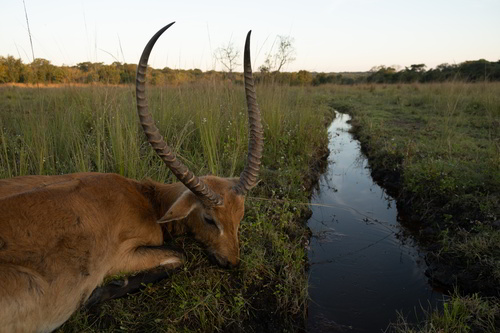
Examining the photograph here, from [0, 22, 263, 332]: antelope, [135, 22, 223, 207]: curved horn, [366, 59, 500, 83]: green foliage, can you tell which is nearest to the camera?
[135, 22, 223, 207]: curved horn

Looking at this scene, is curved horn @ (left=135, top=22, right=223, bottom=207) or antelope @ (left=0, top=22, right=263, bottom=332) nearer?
curved horn @ (left=135, top=22, right=223, bottom=207)

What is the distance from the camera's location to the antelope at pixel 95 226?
2.60 meters

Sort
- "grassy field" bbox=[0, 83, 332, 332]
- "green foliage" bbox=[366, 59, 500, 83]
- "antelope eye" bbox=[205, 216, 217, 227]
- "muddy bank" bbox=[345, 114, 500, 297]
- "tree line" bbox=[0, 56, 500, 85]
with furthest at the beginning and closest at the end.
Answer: "green foliage" bbox=[366, 59, 500, 83], "tree line" bbox=[0, 56, 500, 85], "muddy bank" bbox=[345, 114, 500, 297], "antelope eye" bbox=[205, 216, 217, 227], "grassy field" bbox=[0, 83, 332, 332]

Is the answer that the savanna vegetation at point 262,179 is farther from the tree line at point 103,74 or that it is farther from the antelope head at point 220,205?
the antelope head at point 220,205

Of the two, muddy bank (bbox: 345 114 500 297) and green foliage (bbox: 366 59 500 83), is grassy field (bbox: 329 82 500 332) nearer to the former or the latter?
muddy bank (bbox: 345 114 500 297)

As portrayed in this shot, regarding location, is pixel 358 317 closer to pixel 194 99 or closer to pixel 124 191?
pixel 124 191

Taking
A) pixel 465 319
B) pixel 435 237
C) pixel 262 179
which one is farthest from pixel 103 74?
pixel 465 319

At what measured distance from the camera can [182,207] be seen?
332cm

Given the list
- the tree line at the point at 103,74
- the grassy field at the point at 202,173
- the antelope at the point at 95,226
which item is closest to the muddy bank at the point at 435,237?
the grassy field at the point at 202,173

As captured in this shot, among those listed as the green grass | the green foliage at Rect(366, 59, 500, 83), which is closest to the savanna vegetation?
the green grass

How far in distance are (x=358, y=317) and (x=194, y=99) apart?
564cm

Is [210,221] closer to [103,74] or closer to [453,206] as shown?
[453,206]

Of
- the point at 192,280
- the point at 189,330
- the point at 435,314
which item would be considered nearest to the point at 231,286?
the point at 192,280

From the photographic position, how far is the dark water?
147 inches
